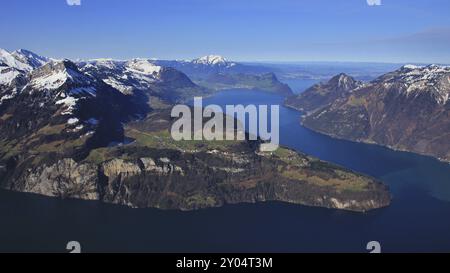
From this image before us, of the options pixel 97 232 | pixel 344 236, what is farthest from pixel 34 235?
pixel 344 236
